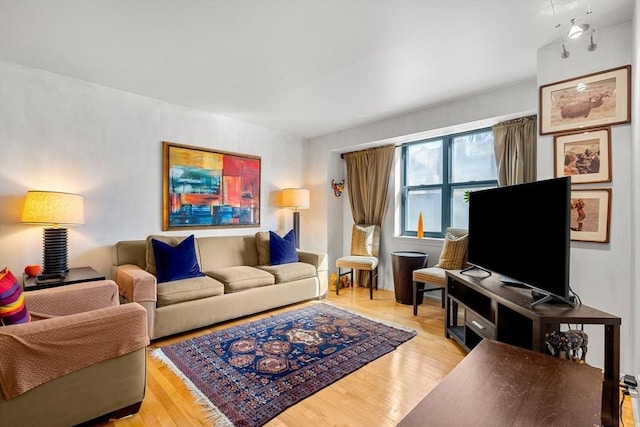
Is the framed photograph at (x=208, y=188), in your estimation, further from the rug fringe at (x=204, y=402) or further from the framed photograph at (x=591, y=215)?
the framed photograph at (x=591, y=215)

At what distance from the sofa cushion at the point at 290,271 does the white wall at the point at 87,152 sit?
97cm

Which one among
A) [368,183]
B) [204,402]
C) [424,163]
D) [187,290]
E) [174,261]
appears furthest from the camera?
[368,183]

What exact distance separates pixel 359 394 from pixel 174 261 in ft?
6.97

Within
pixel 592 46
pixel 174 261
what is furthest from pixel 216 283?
pixel 592 46

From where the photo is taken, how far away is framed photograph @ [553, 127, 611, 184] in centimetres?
208

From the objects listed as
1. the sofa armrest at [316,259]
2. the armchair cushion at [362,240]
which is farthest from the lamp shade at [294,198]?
the armchair cushion at [362,240]

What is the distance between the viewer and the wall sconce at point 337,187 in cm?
498

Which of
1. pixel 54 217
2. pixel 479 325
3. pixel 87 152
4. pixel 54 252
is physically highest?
pixel 87 152

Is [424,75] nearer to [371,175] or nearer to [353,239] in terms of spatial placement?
[371,175]

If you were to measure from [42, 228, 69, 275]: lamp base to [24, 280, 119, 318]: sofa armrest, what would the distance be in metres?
0.65

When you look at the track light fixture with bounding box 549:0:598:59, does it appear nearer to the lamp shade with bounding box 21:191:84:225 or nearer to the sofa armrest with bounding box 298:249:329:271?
the sofa armrest with bounding box 298:249:329:271

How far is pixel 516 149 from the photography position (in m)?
3.22

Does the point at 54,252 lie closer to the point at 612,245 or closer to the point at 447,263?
the point at 447,263

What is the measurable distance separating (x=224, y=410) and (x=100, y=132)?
115 inches
